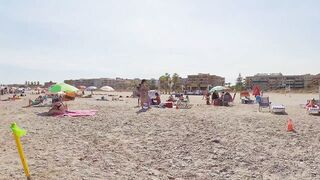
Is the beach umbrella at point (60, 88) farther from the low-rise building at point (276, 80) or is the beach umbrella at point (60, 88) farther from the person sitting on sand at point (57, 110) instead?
the low-rise building at point (276, 80)

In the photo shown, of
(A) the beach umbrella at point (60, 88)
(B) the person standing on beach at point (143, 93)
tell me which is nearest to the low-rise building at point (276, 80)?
(A) the beach umbrella at point (60, 88)

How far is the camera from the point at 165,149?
10906 millimetres

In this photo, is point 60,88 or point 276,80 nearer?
point 60,88

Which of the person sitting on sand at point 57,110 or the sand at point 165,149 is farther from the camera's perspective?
the person sitting on sand at point 57,110

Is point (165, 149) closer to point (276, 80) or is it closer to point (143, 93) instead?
point (143, 93)

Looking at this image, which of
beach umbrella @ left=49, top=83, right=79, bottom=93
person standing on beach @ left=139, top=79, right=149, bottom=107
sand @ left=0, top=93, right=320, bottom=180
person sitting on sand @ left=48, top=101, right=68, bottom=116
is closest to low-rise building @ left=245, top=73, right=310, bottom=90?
beach umbrella @ left=49, top=83, right=79, bottom=93

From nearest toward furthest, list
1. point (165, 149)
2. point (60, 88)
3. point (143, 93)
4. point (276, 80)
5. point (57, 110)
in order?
1. point (165, 149)
2. point (57, 110)
3. point (143, 93)
4. point (60, 88)
5. point (276, 80)

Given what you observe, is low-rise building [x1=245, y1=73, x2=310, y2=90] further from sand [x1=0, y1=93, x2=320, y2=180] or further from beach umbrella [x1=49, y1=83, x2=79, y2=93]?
sand [x1=0, y1=93, x2=320, y2=180]

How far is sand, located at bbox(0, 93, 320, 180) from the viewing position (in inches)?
339

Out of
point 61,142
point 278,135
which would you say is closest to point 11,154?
point 61,142

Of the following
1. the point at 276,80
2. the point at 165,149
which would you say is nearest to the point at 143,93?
the point at 165,149

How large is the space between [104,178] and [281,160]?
4475 mm

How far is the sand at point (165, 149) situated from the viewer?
8.60 meters

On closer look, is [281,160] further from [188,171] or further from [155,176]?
[155,176]
